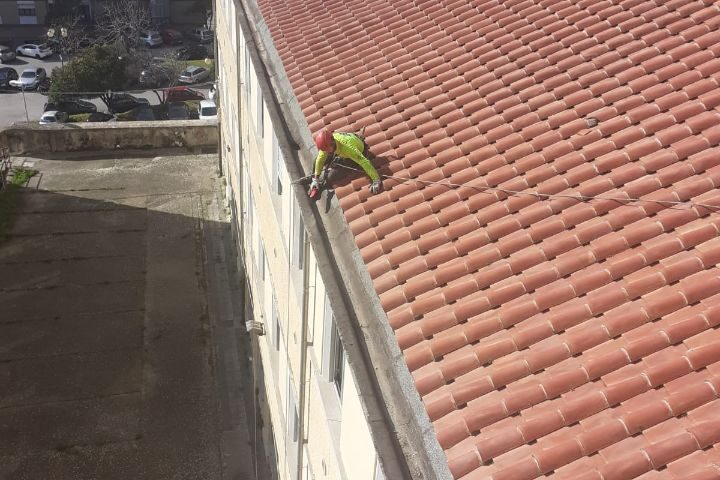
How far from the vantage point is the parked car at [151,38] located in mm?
50250

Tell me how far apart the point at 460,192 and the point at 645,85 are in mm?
2566

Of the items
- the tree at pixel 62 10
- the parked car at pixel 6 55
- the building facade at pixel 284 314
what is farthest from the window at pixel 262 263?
the tree at pixel 62 10

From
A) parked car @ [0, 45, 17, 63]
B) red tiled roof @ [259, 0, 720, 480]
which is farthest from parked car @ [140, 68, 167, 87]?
red tiled roof @ [259, 0, 720, 480]

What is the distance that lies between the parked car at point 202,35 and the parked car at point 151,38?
2830 mm

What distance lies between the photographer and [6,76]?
41.8m

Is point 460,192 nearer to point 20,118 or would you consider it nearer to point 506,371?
point 506,371

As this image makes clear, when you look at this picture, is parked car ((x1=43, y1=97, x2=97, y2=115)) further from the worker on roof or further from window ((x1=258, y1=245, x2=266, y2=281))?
the worker on roof

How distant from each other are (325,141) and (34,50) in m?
44.5

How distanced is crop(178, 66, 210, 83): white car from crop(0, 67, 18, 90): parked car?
9469 millimetres

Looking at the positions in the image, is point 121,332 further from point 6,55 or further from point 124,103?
point 6,55

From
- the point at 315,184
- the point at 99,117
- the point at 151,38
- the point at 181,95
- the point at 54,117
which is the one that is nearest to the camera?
the point at 315,184

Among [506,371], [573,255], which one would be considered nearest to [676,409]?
[506,371]

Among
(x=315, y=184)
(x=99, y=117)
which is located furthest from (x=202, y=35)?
(x=315, y=184)

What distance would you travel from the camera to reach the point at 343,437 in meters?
8.52
